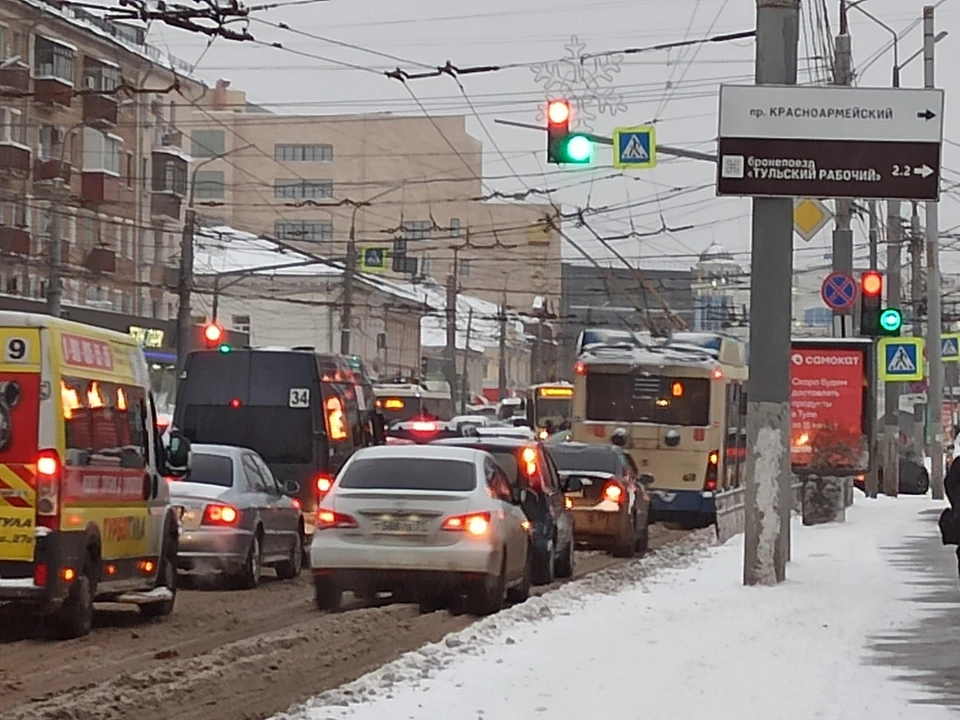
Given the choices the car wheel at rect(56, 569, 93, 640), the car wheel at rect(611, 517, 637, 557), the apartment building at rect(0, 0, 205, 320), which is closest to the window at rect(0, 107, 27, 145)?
the apartment building at rect(0, 0, 205, 320)

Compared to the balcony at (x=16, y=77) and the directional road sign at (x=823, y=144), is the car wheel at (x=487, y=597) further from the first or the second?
the balcony at (x=16, y=77)

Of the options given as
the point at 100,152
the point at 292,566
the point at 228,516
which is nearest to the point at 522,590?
A: the point at 228,516

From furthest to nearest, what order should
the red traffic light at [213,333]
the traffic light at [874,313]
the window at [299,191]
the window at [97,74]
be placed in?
1. the window at [299,191]
2. the window at [97,74]
3. the red traffic light at [213,333]
4. the traffic light at [874,313]

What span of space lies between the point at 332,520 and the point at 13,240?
37.2 meters

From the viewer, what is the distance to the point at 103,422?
14891 mm

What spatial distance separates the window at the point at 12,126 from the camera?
53125mm

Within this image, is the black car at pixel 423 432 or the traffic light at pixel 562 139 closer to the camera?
the traffic light at pixel 562 139

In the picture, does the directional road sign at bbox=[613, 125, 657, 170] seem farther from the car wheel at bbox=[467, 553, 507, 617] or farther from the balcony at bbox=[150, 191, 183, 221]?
the balcony at bbox=[150, 191, 183, 221]

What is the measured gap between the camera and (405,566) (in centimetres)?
1648

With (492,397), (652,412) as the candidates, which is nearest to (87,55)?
(652,412)

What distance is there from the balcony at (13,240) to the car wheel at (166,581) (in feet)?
118

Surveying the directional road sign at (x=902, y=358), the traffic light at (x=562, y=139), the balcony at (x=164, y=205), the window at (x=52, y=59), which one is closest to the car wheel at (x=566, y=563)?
the traffic light at (x=562, y=139)

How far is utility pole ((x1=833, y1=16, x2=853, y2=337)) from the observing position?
1271 inches

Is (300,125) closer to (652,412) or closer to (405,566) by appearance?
(652,412)
